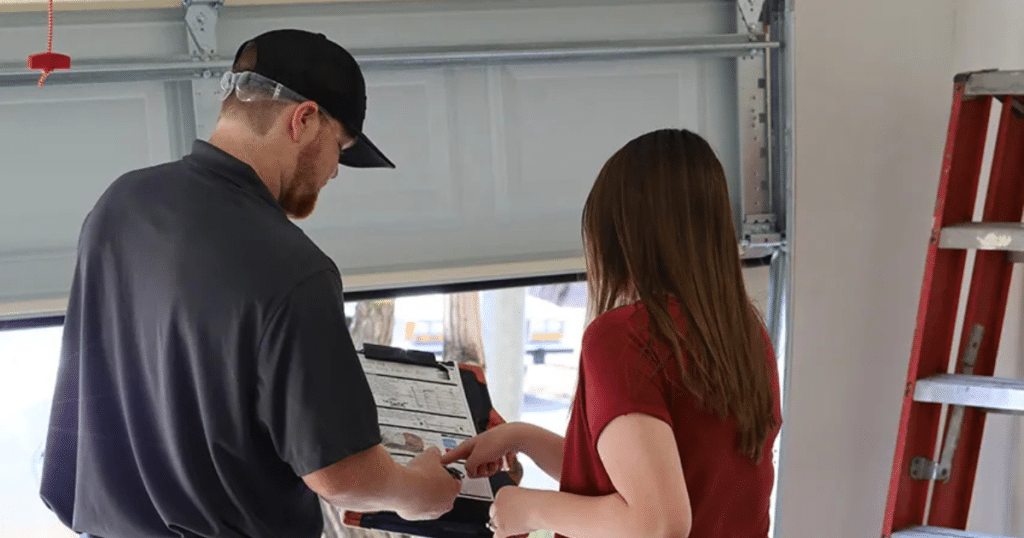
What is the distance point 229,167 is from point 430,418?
2.25ft

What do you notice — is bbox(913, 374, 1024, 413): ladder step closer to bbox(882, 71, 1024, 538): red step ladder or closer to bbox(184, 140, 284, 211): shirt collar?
bbox(882, 71, 1024, 538): red step ladder

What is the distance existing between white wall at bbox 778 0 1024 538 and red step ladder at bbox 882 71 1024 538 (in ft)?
0.66

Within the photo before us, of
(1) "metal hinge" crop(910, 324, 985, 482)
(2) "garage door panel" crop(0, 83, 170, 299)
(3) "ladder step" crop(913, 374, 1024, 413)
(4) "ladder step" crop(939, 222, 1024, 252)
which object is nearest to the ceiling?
(2) "garage door panel" crop(0, 83, 170, 299)

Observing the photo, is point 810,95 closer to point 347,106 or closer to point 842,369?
point 842,369

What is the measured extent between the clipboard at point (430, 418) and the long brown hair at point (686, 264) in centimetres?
63

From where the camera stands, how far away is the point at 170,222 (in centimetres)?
163

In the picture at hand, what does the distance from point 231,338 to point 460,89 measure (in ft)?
5.00

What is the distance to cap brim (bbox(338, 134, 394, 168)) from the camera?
1.90 meters

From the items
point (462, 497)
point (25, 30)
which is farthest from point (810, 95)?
point (25, 30)

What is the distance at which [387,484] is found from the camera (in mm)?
1761

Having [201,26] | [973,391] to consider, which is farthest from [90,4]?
[973,391]

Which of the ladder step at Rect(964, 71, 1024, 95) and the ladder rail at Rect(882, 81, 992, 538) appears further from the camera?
the ladder rail at Rect(882, 81, 992, 538)

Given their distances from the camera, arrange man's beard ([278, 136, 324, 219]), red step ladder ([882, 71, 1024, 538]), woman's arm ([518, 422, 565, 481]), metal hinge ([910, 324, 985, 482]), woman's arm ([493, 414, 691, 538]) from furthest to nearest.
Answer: metal hinge ([910, 324, 985, 482]), red step ladder ([882, 71, 1024, 538]), woman's arm ([518, 422, 565, 481]), man's beard ([278, 136, 324, 219]), woman's arm ([493, 414, 691, 538])

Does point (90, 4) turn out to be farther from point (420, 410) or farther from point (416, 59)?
point (420, 410)
